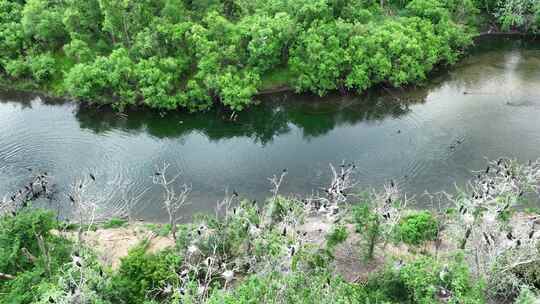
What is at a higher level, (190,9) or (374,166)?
(190,9)

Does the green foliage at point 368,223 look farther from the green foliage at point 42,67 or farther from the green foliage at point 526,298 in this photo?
the green foliage at point 42,67

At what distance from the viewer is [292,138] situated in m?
37.9

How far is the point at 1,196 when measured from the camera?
32844mm

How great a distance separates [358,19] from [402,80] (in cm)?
754

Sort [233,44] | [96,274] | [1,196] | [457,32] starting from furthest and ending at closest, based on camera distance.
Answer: [457,32] < [233,44] < [1,196] < [96,274]

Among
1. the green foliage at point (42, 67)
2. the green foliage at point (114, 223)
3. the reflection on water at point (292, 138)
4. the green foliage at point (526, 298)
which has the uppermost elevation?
the green foliage at point (42, 67)

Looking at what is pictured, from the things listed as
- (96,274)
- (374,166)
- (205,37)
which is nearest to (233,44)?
(205,37)

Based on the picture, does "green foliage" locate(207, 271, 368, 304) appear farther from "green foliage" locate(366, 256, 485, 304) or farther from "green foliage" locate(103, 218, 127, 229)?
"green foliage" locate(103, 218, 127, 229)

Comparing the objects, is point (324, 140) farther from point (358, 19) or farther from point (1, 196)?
point (1, 196)

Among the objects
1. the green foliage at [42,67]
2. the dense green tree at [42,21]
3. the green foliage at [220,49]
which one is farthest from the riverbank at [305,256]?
the dense green tree at [42,21]

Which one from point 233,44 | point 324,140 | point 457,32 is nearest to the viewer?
point 324,140

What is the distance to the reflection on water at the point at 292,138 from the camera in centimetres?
3328

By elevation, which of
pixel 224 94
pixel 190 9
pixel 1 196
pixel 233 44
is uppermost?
pixel 190 9

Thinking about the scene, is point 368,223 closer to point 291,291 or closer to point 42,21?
point 291,291
